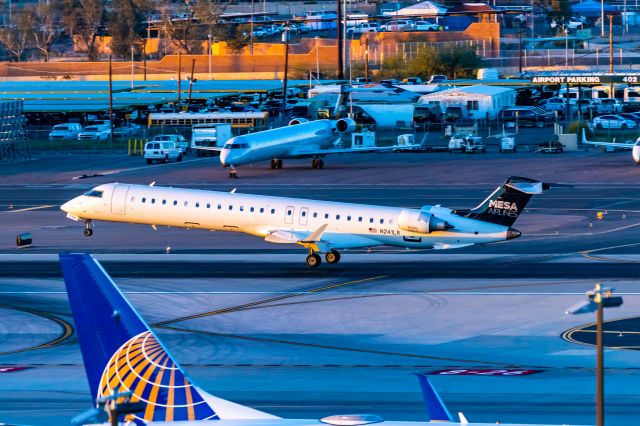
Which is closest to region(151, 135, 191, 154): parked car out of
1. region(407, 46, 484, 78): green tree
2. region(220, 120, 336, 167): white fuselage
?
region(220, 120, 336, 167): white fuselage

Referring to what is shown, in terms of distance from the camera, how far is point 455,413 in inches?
1033

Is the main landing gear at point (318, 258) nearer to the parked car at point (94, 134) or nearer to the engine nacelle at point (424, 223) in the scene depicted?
the engine nacelle at point (424, 223)

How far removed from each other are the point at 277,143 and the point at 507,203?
1516 inches

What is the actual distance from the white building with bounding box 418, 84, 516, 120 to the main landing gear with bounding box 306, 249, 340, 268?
69829 mm

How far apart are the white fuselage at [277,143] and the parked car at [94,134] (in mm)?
28452

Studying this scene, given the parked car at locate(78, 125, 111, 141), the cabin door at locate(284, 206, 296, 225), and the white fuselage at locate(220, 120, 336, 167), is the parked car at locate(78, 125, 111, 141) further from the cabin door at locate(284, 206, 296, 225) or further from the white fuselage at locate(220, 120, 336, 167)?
the cabin door at locate(284, 206, 296, 225)

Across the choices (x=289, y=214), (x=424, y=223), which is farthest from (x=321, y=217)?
(x=424, y=223)

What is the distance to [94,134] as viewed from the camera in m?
108

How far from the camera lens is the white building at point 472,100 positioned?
376 ft

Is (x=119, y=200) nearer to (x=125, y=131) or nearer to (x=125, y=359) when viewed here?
(x=125, y=359)

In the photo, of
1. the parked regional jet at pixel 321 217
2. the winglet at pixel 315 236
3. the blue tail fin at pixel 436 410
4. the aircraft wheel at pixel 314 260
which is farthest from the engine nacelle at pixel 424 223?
the blue tail fin at pixel 436 410

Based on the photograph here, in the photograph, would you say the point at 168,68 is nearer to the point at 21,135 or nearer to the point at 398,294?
the point at 21,135

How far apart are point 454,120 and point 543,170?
3410cm

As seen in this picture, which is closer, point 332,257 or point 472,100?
point 332,257
